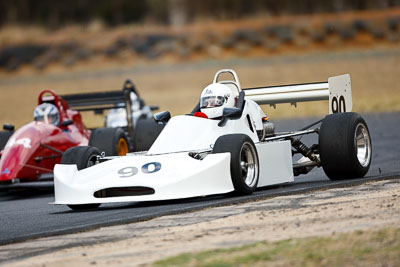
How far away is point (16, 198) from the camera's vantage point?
51.5 feet

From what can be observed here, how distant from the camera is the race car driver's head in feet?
57.8

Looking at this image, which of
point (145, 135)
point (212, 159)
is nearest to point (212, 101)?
point (212, 159)

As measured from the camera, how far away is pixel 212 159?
11578 millimetres

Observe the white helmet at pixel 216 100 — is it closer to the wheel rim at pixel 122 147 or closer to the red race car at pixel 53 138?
the red race car at pixel 53 138

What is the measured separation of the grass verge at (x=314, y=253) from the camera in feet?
24.6

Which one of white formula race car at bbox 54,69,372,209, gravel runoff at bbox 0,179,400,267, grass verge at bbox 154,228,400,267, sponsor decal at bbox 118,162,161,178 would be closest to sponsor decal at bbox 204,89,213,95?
white formula race car at bbox 54,69,372,209

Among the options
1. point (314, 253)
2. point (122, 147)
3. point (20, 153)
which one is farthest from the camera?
point (122, 147)

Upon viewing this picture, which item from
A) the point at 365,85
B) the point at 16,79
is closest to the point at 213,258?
the point at 365,85

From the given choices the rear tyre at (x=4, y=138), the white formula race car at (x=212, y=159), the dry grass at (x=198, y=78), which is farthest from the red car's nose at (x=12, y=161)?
the dry grass at (x=198, y=78)

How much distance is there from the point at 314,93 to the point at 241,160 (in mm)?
2940

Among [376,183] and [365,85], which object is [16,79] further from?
[376,183]

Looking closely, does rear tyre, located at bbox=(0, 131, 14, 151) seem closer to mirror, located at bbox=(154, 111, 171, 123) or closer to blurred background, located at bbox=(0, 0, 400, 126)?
mirror, located at bbox=(154, 111, 171, 123)

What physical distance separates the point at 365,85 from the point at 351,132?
24996 millimetres

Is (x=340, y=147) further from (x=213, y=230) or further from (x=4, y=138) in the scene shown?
(x=4, y=138)
